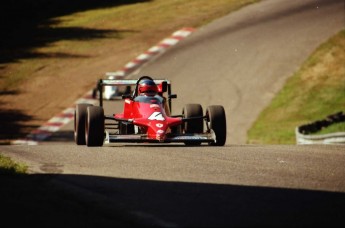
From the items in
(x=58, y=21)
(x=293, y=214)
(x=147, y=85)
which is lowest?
(x=293, y=214)

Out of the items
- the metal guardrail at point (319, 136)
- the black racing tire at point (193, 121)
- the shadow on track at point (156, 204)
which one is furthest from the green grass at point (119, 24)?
the shadow on track at point (156, 204)

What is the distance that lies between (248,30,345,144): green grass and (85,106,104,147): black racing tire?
1026 centimetres

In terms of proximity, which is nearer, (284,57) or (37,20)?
(284,57)

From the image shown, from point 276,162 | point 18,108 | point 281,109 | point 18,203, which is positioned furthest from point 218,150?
point 18,108

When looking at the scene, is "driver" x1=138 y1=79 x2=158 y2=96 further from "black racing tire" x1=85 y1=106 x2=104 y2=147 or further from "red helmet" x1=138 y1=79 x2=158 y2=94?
"black racing tire" x1=85 y1=106 x2=104 y2=147

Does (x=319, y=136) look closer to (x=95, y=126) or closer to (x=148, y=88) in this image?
(x=148, y=88)

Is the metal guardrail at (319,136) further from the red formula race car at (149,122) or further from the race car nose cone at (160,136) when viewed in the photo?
the race car nose cone at (160,136)

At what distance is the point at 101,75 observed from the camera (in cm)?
3547

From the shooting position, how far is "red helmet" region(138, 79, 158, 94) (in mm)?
16891

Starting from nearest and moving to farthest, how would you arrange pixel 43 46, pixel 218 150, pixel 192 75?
1. pixel 218 150
2. pixel 192 75
3. pixel 43 46

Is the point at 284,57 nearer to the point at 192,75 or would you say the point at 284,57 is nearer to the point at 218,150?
the point at 192,75

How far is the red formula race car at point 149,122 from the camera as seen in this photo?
1545 centimetres

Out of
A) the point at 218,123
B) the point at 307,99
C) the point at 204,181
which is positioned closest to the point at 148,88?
the point at 218,123

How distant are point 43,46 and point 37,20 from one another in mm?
6049
